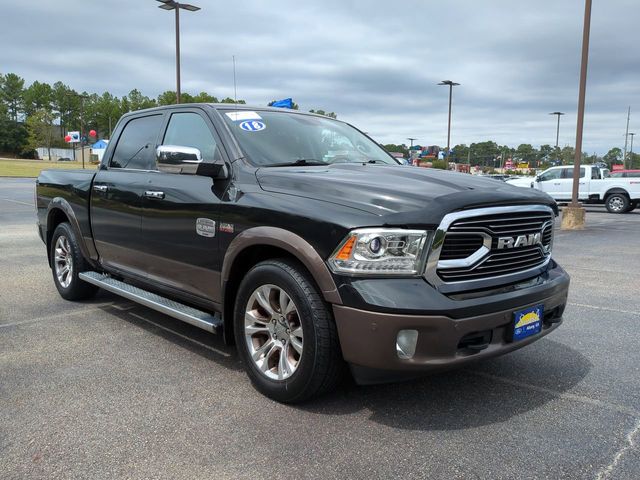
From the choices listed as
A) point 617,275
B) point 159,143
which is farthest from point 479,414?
point 617,275

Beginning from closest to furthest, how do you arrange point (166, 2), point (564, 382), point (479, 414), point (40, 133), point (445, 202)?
point (445, 202) → point (479, 414) → point (564, 382) → point (166, 2) → point (40, 133)

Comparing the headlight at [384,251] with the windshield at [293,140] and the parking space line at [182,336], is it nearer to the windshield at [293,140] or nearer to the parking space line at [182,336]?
the windshield at [293,140]

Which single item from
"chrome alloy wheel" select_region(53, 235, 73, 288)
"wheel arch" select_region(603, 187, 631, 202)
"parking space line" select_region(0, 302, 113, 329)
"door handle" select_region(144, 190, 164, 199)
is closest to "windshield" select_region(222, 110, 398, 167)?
"door handle" select_region(144, 190, 164, 199)

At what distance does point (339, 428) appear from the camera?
118 inches

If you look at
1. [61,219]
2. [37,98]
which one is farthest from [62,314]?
[37,98]

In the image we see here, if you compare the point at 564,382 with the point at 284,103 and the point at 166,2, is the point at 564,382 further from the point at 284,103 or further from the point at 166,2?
the point at 166,2

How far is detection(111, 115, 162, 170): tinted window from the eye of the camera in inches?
186

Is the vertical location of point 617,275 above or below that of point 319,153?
below

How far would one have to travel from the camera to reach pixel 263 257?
3492mm

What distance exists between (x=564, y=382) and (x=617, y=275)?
465cm

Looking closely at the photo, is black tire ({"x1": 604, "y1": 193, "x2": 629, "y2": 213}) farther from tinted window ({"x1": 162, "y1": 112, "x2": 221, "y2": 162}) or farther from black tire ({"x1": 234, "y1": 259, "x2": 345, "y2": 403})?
black tire ({"x1": 234, "y1": 259, "x2": 345, "y2": 403})

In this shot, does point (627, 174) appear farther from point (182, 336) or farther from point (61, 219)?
point (182, 336)

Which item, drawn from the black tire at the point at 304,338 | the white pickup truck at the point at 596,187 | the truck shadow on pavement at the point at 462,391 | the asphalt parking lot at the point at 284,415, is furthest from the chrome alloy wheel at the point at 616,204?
the black tire at the point at 304,338

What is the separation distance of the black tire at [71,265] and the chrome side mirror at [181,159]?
7.71 ft
